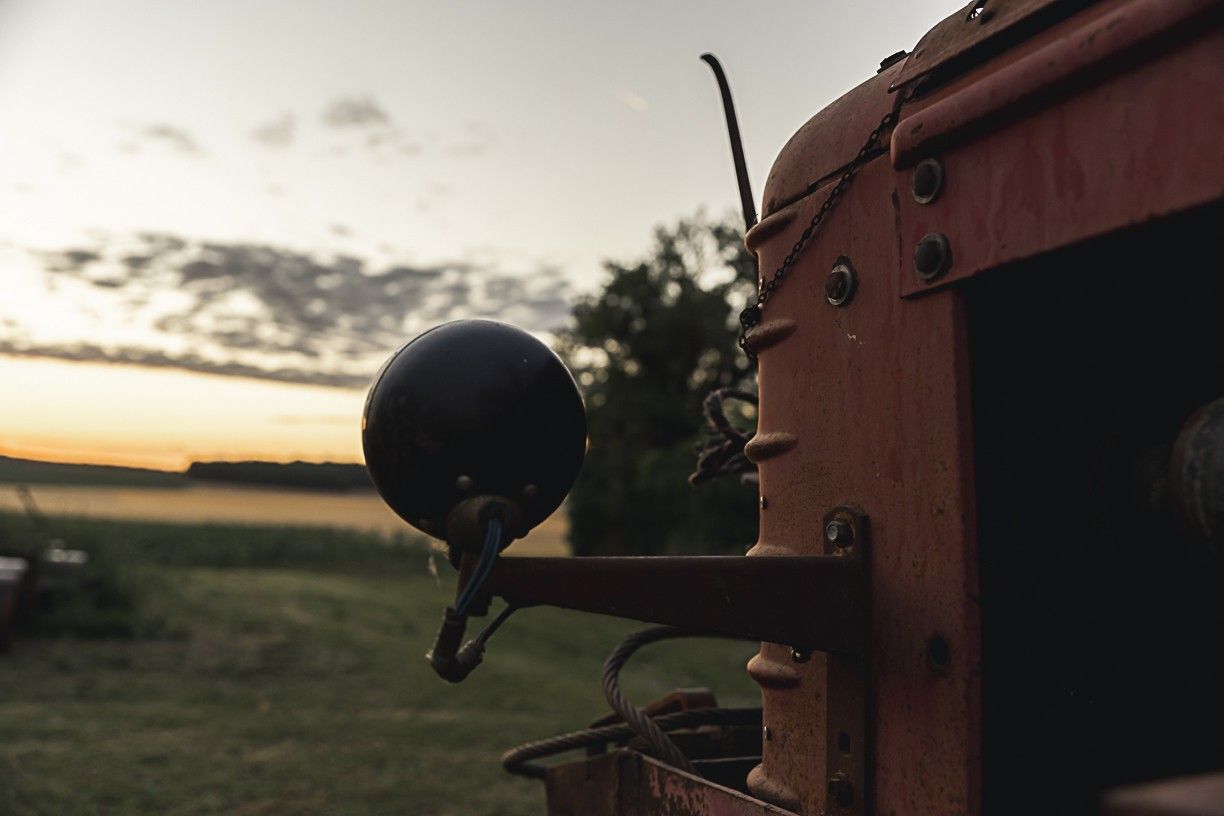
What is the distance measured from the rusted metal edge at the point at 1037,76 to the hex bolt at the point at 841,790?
1035 mm

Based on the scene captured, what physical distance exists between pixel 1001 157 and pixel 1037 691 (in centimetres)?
82

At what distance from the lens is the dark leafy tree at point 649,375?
26.5m

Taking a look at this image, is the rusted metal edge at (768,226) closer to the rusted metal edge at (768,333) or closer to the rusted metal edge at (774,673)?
the rusted metal edge at (768,333)

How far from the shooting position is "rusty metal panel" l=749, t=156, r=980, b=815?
159 centimetres

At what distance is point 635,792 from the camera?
2.26m

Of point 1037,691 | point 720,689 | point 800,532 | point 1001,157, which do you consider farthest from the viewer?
point 720,689

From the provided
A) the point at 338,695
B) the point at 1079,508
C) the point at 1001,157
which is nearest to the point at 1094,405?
the point at 1079,508

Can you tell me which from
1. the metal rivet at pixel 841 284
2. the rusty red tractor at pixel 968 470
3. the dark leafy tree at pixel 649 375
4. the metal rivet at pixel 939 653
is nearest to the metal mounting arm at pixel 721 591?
the rusty red tractor at pixel 968 470

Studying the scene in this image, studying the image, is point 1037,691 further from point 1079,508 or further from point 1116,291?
point 1116,291

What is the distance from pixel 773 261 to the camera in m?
2.13

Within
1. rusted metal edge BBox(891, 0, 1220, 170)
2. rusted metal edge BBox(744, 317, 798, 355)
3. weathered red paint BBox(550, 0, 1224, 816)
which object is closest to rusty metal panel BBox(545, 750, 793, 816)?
weathered red paint BBox(550, 0, 1224, 816)

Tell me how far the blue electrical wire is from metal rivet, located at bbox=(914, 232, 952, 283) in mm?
833

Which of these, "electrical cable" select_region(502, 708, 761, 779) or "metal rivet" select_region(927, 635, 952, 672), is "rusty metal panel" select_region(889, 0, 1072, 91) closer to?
"metal rivet" select_region(927, 635, 952, 672)

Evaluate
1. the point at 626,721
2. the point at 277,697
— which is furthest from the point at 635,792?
the point at 277,697
